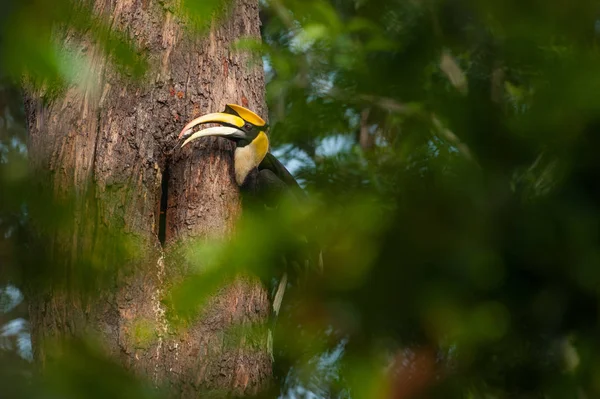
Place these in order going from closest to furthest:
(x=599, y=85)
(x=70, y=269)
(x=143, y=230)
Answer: (x=599, y=85) < (x=70, y=269) < (x=143, y=230)

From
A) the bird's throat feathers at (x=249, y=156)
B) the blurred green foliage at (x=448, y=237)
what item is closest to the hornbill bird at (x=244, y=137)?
the bird's throat feathers at (x=249, y=156)

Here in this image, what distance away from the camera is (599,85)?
24.0 inches

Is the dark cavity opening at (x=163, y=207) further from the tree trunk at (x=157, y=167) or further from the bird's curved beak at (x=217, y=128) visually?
A: the bird's curved beak at (x=217, y=128)

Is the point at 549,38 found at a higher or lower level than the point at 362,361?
higher

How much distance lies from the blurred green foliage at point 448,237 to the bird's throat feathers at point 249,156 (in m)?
2.00

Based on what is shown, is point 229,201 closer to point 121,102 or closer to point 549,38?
point 121,102

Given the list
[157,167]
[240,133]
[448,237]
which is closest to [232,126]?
[240,133]

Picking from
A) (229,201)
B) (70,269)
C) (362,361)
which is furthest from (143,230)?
(362,361)

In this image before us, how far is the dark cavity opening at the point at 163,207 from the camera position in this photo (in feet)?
8.77

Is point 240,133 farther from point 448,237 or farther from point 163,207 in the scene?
point 448,237

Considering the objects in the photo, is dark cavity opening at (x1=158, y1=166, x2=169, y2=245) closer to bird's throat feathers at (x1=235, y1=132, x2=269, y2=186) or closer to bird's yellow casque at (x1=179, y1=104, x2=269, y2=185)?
bird's yellow casque at (x1=179, y1=104, x2=269, y2=185)

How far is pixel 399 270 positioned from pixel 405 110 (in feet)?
0.74

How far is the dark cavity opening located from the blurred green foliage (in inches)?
76.0

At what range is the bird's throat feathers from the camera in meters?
2.76
